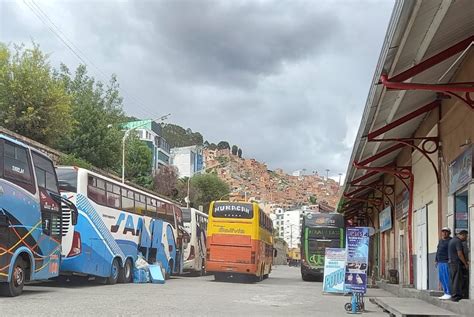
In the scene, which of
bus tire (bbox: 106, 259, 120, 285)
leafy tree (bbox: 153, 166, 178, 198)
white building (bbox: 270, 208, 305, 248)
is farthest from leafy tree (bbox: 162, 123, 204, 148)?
bus tire (bbox: 106, 259, 120, 285)

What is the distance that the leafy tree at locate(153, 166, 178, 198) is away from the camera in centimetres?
6662

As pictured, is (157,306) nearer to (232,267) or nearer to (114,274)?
(114,274)

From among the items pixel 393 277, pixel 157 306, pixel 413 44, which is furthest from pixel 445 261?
pixel 393 277

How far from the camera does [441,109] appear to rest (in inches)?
622

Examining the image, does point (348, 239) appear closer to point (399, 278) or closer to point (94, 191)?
point (94, 191)

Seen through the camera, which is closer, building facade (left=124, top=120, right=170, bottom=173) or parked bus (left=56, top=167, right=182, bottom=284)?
parked bus (left=56, top=167, right=182, bottom=284)

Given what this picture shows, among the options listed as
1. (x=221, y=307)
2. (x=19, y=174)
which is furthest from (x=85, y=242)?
(x=221, y=307)

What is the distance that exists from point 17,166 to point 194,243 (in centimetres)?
2102

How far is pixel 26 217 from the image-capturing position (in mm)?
13500

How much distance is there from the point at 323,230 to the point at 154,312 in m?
23.1

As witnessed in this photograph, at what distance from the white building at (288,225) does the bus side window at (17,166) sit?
137 meters

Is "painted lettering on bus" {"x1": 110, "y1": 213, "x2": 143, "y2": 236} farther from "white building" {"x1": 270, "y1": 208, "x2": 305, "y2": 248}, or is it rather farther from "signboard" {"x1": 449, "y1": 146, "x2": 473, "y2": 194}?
"white building" {"x1": 270, "y1": 208, "x2": 305, "y2": 248}

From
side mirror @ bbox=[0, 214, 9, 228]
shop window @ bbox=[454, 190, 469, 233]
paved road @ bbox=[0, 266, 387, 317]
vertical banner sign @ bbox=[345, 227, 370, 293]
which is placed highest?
shop window @ bbox=[454, 190, 469, 233]

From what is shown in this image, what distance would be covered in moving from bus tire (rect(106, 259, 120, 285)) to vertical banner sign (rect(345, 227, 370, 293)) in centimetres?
924
